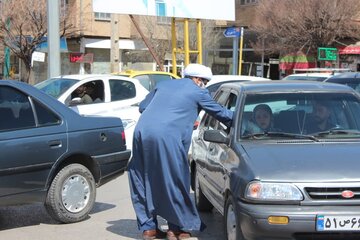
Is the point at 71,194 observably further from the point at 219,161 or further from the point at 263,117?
the point at 263,117

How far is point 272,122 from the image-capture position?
5.38 meters

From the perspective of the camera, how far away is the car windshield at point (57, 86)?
10.5 metres

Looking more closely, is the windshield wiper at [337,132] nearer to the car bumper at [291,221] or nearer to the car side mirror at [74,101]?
the car bumper at [291,221]

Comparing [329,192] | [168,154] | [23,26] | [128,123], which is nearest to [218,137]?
[168,154]

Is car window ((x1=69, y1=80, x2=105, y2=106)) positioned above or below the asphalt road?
above

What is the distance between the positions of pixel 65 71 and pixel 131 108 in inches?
1008

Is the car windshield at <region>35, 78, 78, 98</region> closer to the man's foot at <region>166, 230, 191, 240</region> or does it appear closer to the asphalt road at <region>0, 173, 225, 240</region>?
the asphalt road at <region>0, 173, 225, 240</region>

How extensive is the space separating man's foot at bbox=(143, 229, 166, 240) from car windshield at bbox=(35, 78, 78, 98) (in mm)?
5350

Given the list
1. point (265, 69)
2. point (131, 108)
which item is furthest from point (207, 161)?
point (265, 69)

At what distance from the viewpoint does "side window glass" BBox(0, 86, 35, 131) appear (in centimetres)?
Answer: 583

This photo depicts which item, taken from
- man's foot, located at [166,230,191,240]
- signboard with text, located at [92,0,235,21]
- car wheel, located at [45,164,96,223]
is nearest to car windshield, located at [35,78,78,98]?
car wheel, located at [45,164,96,223]

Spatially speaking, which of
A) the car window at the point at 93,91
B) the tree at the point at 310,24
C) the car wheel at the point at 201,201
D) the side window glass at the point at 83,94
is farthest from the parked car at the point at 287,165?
the tree at the point at 310,24

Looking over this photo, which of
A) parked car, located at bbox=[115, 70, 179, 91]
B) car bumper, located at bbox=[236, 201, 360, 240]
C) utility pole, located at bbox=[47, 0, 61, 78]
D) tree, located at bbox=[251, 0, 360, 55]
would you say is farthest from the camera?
tree, located at bbox=[251, 0, 360, 55]

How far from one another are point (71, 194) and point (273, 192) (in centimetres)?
281
